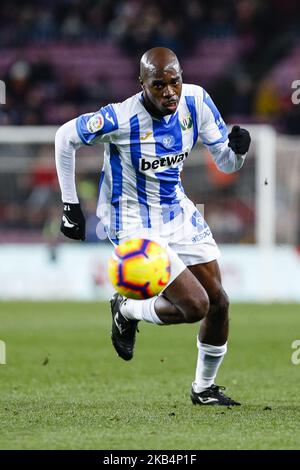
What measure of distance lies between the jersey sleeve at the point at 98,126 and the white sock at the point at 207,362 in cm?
149

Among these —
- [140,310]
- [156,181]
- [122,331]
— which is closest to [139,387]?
[122,331]

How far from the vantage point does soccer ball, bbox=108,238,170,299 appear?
19.5 feet

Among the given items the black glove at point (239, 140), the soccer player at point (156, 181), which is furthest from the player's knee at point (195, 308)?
the black glove at point (239, 140)

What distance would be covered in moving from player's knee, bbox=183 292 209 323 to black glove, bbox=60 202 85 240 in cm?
88

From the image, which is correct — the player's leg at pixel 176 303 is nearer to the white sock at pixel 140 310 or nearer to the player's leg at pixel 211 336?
→ the white sock at pixel 140 310

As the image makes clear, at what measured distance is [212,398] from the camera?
6727 mm

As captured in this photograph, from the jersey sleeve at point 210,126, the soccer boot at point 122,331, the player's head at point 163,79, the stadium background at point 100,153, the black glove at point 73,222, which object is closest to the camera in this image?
the player's head at point 163,79

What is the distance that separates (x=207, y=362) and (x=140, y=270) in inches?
44.9

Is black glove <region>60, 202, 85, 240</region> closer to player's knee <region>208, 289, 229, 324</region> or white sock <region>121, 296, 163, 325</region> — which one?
white sock <region>121, 296, 163, 325</region>

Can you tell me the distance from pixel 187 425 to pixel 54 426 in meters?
0.72

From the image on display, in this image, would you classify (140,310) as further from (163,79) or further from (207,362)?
(163,79)

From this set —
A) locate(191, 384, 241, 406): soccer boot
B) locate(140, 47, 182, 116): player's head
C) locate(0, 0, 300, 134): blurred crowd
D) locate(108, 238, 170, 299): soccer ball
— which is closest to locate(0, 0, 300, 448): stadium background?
locate(0, 0, 300, 134): blurred crowd

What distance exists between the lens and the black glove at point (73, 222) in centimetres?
652
